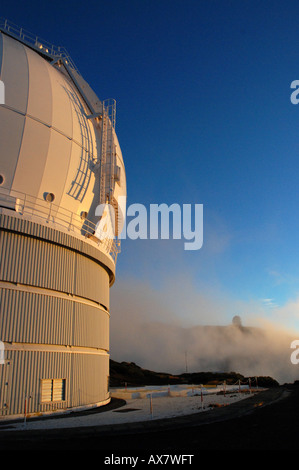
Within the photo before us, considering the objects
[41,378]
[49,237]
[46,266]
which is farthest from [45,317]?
[49,237]

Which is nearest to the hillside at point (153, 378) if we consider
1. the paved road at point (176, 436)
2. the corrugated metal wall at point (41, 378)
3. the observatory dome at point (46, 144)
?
the corrugated metal wall at point (41, 378)

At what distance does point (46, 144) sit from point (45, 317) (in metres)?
6.69

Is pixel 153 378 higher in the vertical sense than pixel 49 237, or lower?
lower

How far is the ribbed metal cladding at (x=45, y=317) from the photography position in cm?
1295

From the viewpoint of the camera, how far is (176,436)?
8930mm

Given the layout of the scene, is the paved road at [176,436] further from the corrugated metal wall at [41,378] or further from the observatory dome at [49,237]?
the observatory dome at [49,237]

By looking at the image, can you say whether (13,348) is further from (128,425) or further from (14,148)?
(14,148)

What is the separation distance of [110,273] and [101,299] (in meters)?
2.07

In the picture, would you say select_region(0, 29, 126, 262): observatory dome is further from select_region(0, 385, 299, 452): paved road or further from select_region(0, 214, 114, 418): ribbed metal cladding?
select_region(0, 385, 299, 452): paved road

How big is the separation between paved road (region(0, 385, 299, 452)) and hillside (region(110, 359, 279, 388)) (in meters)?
25.2

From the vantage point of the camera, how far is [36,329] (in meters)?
13.7

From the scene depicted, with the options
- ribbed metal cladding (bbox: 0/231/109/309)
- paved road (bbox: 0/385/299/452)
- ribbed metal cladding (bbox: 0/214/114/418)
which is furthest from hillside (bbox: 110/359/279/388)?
paved road (bbox: 0/385/299/452)

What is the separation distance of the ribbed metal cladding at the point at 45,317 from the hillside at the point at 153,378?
807 inches

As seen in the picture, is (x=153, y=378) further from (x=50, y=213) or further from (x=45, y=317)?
(x=50, y=213)
